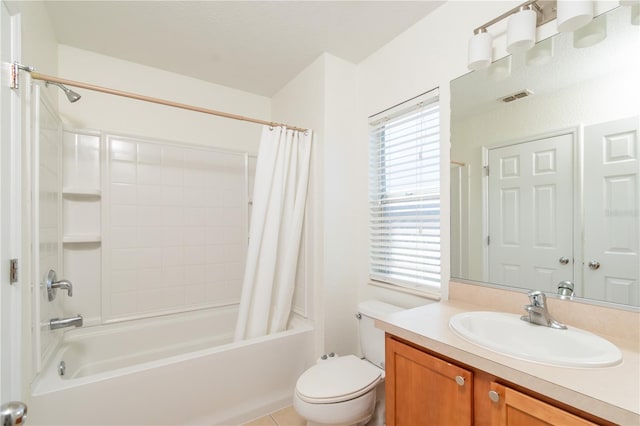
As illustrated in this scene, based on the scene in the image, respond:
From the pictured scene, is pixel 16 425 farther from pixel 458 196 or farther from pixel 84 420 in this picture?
pixel 458 196

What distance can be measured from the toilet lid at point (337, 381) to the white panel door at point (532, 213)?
84cm

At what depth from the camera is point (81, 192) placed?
1957 mm

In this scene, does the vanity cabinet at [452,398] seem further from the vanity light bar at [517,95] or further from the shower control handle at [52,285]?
the shower control handle at [52,285]

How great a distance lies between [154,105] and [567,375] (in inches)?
113

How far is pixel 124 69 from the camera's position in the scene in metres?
2.19

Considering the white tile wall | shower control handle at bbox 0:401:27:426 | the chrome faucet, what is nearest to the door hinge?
shower control handle at bbox 0:401:27:426

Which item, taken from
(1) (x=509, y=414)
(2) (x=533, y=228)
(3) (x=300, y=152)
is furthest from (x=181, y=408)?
(2) (x=533, y=228)

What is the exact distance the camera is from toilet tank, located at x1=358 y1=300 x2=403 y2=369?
171cm

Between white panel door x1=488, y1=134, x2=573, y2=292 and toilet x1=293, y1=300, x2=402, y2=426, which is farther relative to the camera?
toilet x1=293, y1=300, x2=402, y2=426

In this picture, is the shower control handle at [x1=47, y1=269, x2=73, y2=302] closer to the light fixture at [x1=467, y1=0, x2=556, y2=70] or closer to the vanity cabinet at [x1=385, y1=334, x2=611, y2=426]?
the vanity cabinet at [x1=385, y1=334, x2=611, y2=426]

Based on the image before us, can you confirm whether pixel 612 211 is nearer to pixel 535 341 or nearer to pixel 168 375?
pixel 535 341

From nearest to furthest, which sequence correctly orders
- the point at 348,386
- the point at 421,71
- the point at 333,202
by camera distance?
the point at 348,386 → the point at 421,71 → the point at 333,202

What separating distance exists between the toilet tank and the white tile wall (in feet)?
4.33

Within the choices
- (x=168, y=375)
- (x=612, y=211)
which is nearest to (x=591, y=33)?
(x=612, y=211)
